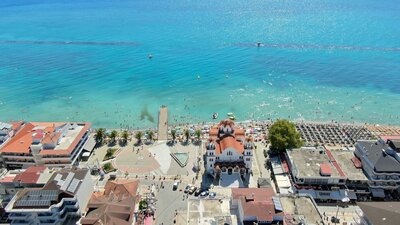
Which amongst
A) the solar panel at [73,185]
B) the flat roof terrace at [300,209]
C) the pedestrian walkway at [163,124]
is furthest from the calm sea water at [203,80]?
the flat roof terrace at [300,209]

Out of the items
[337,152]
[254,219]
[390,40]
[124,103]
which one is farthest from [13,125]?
[390,40]

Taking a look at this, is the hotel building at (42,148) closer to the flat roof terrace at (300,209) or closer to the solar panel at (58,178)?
the solar panel at (58,178)

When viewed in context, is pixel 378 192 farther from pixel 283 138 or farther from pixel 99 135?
pixel 99 135

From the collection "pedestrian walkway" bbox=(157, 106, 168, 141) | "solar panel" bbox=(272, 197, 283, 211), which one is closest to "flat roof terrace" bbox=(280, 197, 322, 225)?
"solar panel" bbox=(272, 197, 283, 211)

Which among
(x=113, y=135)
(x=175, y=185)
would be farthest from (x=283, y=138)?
(x=113, y=135)

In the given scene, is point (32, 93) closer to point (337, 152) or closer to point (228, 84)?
point (228, 84)
